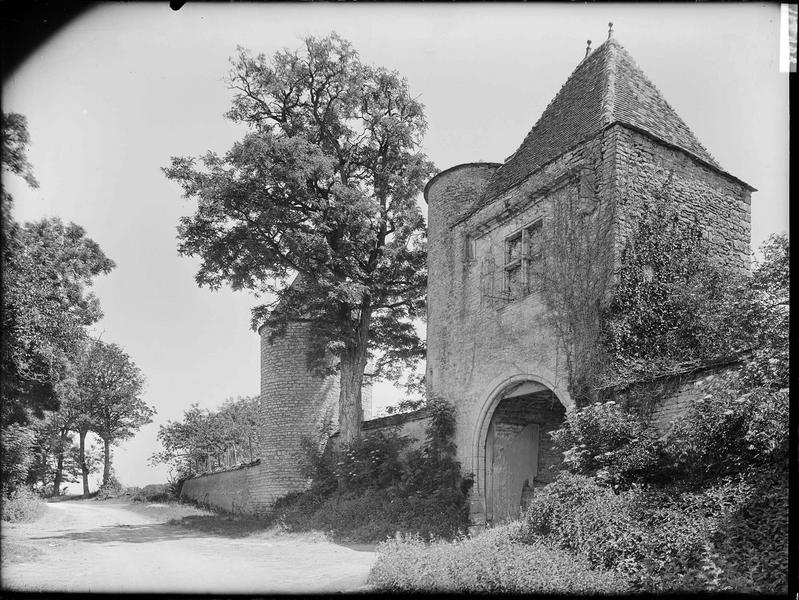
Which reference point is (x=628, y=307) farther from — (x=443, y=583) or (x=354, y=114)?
(x=354, y=114)

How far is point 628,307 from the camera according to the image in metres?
11.6

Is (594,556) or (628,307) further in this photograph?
(628,307)

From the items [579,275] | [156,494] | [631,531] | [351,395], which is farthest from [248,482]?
[631,531]

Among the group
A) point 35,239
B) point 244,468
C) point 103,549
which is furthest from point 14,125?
point 244,468

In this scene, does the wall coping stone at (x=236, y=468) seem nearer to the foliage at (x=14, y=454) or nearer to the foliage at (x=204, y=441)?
the foliage at (x=204, y=441)

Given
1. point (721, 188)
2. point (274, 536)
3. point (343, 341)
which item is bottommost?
point (274, 536)

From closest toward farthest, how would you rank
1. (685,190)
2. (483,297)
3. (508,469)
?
(685,190) → (508,469) → (483,297)

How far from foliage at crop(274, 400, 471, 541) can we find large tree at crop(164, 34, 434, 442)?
1.99 metres

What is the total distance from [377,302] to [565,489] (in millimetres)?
11114

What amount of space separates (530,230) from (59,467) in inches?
1453

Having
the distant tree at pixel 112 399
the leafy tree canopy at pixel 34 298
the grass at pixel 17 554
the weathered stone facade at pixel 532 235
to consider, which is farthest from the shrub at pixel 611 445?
the distant tree at pixel 112 399

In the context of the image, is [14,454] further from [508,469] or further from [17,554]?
[508,469]

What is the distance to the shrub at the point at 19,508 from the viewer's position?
696 inches

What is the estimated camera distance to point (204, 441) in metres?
35.2
